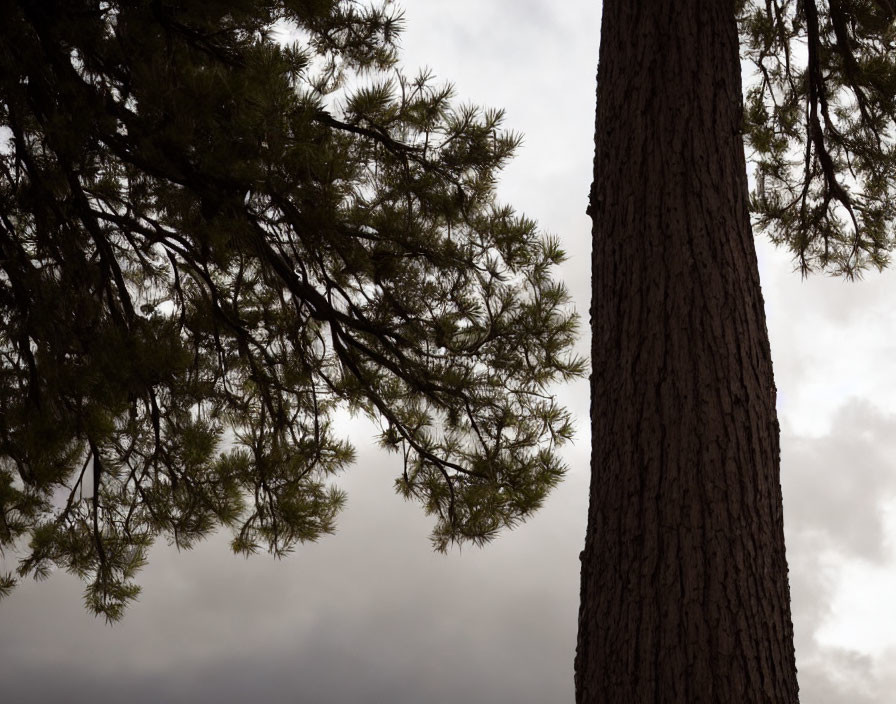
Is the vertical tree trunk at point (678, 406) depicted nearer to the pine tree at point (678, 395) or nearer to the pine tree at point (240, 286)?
the pine tree at point (678, 395)

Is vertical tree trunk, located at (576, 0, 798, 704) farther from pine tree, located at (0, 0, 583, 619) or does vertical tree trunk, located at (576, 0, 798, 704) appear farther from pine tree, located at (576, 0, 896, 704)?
A: pine tree, located at (0, 0, 583, 619)

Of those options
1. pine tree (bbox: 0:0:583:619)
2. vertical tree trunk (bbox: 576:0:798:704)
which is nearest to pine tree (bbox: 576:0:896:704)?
vertical tree trunk (bbox: 576:0:798:704)

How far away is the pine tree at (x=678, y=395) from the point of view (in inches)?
58.2

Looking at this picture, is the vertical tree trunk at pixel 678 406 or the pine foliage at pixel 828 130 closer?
the vertical tree trunk at pixel 678 406

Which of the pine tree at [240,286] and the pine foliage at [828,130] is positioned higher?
the pine foliage at [828,130]

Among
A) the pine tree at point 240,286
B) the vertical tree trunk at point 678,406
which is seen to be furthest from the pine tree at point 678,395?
the pine tree at point 240,286

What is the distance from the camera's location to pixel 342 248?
3.11 meters

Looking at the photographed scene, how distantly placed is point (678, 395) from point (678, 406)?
2 cm

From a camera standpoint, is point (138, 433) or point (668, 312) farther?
point (138, 433)

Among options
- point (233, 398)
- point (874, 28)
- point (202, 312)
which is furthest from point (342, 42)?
point (874, 28)

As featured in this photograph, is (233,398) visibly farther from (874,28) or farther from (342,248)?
(874,28)

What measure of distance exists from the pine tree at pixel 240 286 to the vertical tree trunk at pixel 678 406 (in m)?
1.06

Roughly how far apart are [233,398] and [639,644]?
2.53 m

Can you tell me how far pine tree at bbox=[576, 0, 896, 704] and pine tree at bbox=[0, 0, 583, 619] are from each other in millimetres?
1034
